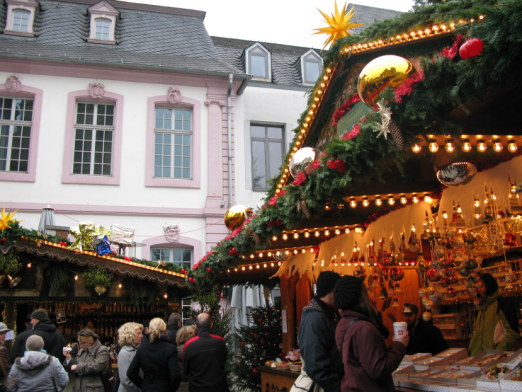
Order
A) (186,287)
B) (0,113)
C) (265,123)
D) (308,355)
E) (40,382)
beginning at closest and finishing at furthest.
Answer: (308,355)
(40,382)
(186,287)
(0,113)
(265,123)

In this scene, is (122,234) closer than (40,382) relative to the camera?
No

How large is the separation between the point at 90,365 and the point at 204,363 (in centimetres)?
150

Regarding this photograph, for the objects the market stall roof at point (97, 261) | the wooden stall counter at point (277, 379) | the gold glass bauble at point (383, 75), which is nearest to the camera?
the gold glass bauble at point (383, 75)

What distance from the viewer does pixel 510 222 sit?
26.3 ft

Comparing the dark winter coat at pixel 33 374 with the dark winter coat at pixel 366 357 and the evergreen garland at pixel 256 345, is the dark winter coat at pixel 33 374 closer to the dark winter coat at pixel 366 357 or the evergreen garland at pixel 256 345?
the dark winter coat at pixel 366 357

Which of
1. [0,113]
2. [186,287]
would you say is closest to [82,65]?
[0,113]

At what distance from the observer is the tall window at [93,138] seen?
1485 centimetres

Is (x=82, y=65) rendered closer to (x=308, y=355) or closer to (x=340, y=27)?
(x=340, y=27)

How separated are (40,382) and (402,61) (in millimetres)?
4805

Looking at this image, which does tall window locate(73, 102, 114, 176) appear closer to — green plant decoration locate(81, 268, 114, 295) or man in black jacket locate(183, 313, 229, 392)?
green plant decoration locate(81, 268, 114, 295)

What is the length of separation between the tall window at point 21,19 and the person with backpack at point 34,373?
12.9 meters

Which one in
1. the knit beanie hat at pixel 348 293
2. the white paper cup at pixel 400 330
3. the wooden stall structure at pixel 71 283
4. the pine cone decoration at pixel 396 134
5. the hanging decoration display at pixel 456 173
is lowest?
the white paper cup at pixel 400 330

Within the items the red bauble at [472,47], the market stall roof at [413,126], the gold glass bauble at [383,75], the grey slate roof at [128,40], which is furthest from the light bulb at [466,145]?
the grey slate roof at [128,40]

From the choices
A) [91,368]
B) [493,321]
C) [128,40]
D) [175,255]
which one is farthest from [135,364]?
[128,40]
